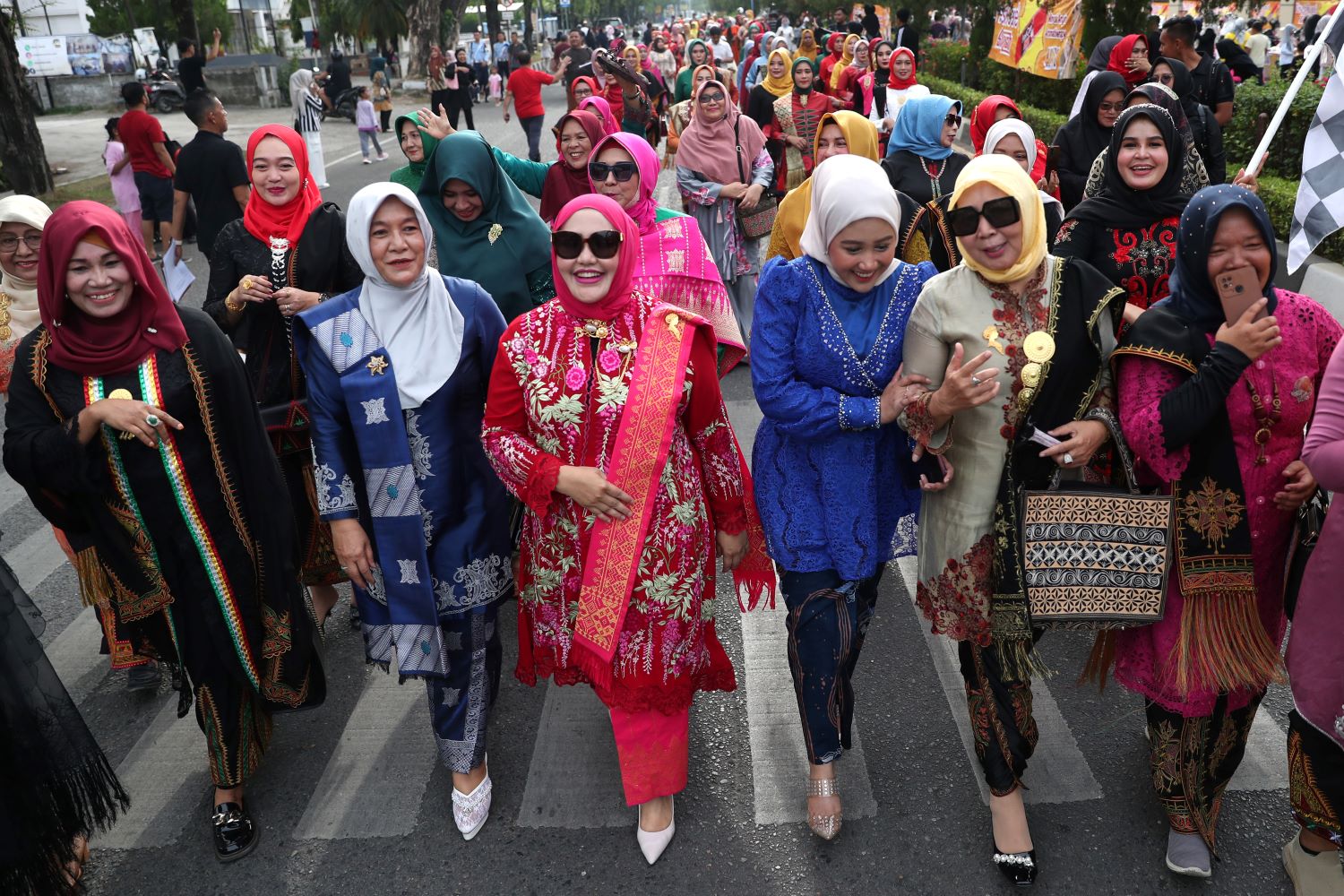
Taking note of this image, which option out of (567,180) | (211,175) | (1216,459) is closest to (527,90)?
(211,175)

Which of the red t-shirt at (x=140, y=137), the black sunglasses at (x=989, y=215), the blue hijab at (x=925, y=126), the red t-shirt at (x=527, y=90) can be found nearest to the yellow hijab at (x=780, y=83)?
the red t-shirt at (x=527, y=90)

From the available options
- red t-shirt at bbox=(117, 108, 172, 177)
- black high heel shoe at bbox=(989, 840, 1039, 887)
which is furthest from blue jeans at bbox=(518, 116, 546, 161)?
black high heel shoe at bbox=(989, 840, 1039, 887)

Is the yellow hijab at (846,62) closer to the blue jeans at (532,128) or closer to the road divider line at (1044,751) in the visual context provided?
the blue jeans at (532,128)

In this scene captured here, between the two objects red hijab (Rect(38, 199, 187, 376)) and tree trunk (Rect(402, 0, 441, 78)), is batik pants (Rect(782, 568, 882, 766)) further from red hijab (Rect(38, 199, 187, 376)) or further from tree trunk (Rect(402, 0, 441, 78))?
tree trunk (Rect(402, 0, 441, 78))

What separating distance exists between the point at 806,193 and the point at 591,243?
6.59ft

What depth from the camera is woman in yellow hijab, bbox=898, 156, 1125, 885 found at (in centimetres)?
252

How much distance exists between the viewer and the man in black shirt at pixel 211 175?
6383 mm

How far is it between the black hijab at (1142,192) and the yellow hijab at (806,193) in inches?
40.3

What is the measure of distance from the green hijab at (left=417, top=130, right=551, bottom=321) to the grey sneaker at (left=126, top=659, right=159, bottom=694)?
178 cm

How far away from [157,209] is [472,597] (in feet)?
30.6

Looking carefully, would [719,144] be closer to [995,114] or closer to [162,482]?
[995,114]

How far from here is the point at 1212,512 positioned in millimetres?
2502

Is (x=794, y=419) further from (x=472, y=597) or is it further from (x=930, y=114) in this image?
(x=930, y=114)

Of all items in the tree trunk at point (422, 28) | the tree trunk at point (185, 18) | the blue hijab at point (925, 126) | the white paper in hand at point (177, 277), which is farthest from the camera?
the tree trunk at point (422, 28)
